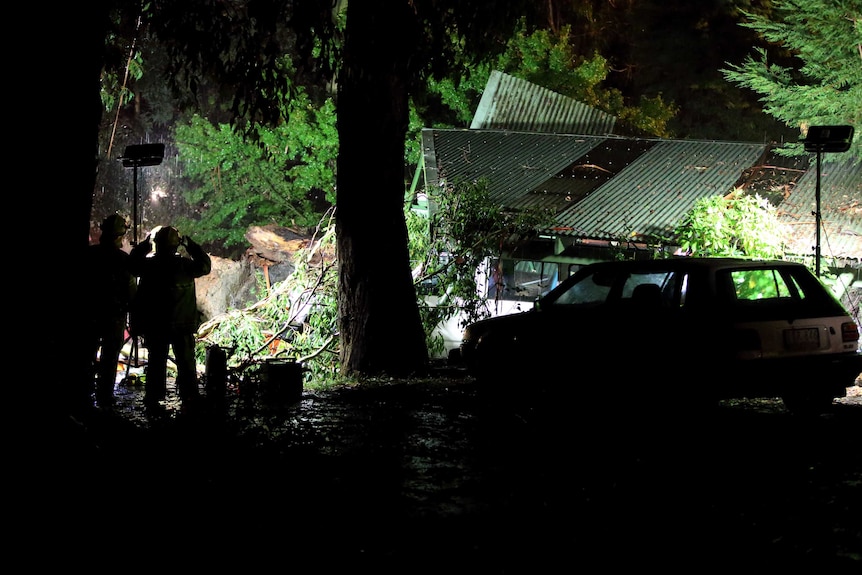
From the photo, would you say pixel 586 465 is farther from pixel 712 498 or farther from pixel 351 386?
pixel 351 386

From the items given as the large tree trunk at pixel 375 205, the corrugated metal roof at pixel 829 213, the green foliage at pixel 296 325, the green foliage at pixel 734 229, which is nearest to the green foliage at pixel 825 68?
the corrugated metal roof at pixel 829 213

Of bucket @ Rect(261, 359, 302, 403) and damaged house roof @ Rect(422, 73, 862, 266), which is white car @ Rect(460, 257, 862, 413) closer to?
bucket @ Rect(261, 359, 302, 403)

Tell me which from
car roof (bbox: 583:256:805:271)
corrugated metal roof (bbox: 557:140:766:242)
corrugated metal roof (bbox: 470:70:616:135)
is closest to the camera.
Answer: car roof (bbox: 583:256:805:271)

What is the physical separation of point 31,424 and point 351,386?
19.0ft

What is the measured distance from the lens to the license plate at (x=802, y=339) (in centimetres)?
790

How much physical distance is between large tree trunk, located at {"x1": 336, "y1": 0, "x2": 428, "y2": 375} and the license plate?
15.7 ft

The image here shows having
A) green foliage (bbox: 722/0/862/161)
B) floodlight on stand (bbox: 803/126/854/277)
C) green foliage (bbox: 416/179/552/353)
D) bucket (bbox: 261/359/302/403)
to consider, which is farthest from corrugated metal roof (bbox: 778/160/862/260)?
bucket (bbox: 261/359/302/403)

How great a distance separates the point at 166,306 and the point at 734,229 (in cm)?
857

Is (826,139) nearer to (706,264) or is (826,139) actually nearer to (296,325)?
(706,264)

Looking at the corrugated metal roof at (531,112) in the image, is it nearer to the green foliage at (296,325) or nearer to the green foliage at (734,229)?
the green foliage at (734,229)

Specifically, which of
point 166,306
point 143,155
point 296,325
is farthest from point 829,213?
point 166,306

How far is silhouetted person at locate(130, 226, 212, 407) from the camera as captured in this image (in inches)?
335

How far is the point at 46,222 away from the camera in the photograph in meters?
5.31

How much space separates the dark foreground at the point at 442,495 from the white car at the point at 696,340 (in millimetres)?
450
